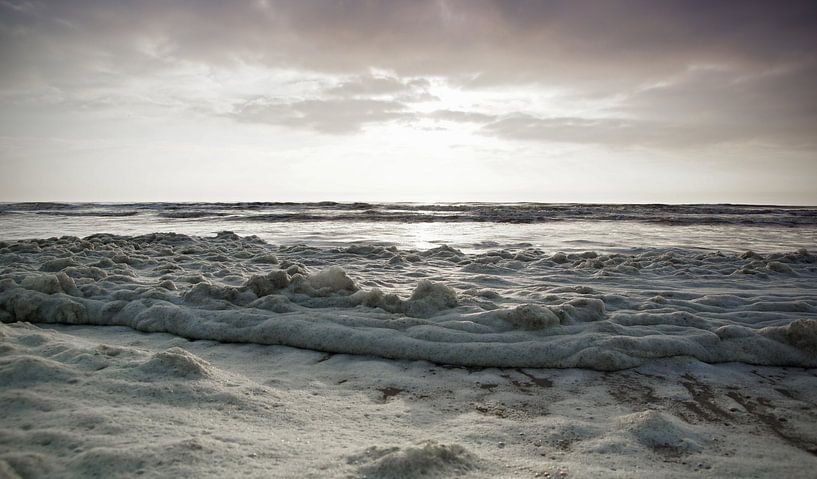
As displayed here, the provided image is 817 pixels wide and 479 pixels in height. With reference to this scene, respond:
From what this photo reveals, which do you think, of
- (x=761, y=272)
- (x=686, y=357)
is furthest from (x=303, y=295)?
(x=761, y=272)

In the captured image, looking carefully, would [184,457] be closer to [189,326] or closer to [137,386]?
[137,386]

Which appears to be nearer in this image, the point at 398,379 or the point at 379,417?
the point at 379,417

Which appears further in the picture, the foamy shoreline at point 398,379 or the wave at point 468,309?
the wave at point 468,309

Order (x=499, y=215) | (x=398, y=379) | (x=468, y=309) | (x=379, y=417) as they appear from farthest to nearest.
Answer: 1. (x=499, y=215)
2. (x=468, y=309)
3. (x=398, y=379)
4. (x=379, y=417)

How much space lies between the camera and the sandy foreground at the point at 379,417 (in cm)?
188

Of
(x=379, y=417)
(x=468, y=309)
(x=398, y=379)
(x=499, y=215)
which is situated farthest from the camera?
(x=499, y=215)

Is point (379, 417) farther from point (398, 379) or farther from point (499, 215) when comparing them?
point (499, 215)

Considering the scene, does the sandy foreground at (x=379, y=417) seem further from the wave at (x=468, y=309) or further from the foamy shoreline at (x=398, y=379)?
the wave at (x=468, y=309)

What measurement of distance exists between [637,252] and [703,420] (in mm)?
7972

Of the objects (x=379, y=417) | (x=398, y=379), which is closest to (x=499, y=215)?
(x=398, y=379)

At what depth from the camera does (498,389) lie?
286 cm

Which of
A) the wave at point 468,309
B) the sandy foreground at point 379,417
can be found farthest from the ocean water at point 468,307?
the sandy foreground at point 379,417

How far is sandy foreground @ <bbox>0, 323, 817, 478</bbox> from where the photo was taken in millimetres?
1875

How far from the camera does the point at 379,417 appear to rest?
243cm
